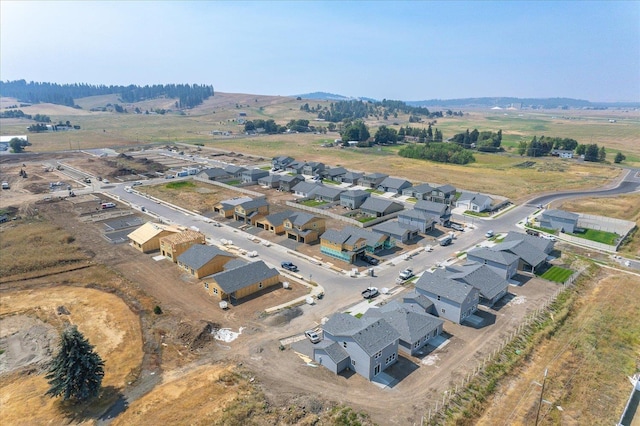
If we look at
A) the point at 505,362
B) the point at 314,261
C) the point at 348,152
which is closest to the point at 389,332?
the point at 505,362

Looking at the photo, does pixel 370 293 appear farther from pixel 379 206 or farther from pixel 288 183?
pixel 288 183

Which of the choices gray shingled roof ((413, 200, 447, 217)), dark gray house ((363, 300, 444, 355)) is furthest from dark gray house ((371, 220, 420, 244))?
dark gray house ((363, 300, 444, 355))

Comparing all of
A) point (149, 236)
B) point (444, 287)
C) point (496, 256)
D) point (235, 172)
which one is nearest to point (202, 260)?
point (149, 236)

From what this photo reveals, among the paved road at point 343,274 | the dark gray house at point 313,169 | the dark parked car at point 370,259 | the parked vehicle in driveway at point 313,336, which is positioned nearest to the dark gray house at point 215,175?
the paved road at point 343,274

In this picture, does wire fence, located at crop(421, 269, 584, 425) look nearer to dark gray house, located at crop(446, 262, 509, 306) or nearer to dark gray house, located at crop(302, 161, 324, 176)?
dark gray house, located at crop(446, 262, 509, 306)

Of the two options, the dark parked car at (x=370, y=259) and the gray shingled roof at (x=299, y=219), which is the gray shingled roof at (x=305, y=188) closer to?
the gray shingled roof at (x=299, y=219)

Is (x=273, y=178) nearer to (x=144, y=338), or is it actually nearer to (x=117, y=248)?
(x=117, y=248)
